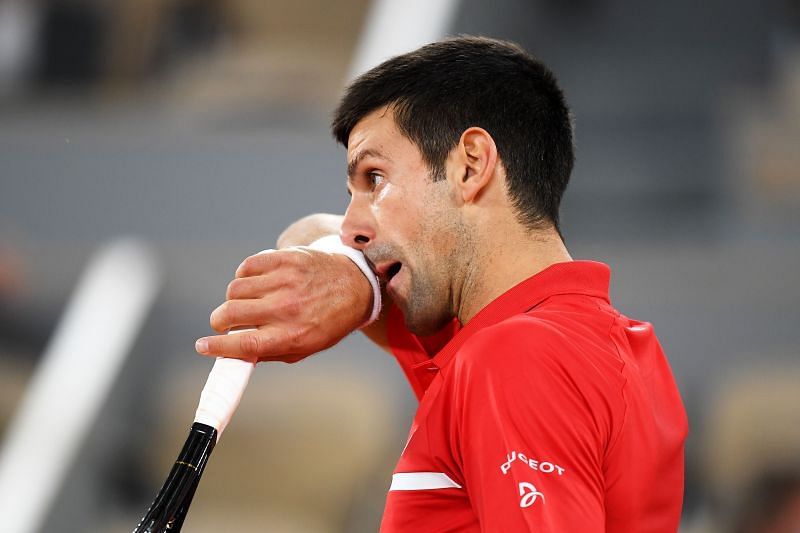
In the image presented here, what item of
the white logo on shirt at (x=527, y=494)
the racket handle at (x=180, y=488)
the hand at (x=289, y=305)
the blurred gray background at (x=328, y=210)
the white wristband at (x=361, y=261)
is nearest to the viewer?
the white logo on shirt at (x=527, y=494)

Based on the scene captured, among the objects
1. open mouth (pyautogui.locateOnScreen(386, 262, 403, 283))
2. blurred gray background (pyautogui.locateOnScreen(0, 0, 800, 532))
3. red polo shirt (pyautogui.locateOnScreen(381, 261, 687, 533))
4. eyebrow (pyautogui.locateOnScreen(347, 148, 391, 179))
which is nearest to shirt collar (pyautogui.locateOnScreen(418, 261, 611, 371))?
red polo shirt (pyautogui.locateOnScreen(381, 261, 687, 533))

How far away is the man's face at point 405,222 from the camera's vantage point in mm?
1224

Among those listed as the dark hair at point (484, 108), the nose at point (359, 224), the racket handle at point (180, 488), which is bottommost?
the racket handle at point (180, 488)

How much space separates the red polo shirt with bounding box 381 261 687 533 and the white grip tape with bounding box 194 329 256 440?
0.21 metres

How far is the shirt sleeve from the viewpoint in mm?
955

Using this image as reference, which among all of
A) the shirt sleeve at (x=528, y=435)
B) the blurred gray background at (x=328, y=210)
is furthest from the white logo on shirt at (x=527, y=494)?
the blurred gray background at (x=328, y=210)

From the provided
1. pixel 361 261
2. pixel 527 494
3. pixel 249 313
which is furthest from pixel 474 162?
pixel 527 494

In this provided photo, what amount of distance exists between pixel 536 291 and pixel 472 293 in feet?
0.30

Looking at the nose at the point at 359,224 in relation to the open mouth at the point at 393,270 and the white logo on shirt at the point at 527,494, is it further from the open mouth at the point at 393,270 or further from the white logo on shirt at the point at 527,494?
the white logo on shirt at the point at 527,494

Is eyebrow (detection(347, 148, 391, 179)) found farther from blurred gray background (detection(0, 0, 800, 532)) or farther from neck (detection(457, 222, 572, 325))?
blurred gray background (detection(0, 0, 800, 532))

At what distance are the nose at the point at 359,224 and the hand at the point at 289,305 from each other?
3 centimetres

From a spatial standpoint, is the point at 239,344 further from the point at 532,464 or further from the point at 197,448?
the point at 532,464

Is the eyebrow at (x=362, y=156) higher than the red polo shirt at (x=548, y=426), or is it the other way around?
the eyebrow at (x=362, y=156)

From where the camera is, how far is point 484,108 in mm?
1261
